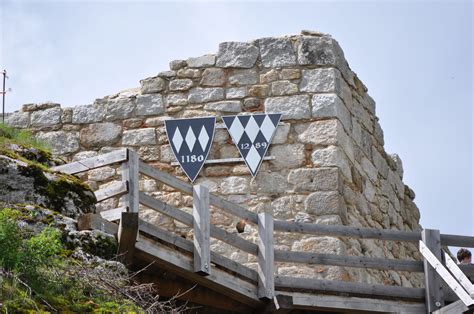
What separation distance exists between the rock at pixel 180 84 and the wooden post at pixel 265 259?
2.51 meters

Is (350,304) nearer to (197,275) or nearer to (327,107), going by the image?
(197,275)

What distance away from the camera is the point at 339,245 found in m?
12.3

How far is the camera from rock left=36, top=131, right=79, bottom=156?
1351 cm

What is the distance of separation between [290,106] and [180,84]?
3.69 ft

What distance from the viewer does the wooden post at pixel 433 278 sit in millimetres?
11422

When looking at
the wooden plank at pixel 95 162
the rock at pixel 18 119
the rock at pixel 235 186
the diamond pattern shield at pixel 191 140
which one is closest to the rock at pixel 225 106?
the diamond pattern shield at pixel 191 140

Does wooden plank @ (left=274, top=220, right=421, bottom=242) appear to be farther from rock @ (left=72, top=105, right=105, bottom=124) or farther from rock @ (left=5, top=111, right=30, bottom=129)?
rock @ (left=5, top=111, right=30, bottom=129)

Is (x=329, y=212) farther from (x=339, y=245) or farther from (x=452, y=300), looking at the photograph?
(x=452, y=300)

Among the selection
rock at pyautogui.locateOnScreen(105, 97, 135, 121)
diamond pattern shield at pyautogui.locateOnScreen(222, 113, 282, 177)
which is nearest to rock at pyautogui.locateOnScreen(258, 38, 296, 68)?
diamond pattern shield at pyautogui.locateOnScreen(222, 113, 282, 177)

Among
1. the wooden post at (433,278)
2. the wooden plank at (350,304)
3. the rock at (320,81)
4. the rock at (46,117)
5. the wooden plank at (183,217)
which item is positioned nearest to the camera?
the wooden plank at (183,217)

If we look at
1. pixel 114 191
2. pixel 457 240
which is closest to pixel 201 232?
pixel 114 191

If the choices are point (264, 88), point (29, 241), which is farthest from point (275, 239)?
point (29, 241)

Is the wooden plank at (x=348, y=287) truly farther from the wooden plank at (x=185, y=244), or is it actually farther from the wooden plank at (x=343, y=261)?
the wooden plank at (x=185, y=244)

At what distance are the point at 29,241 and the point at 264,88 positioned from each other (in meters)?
4.77
